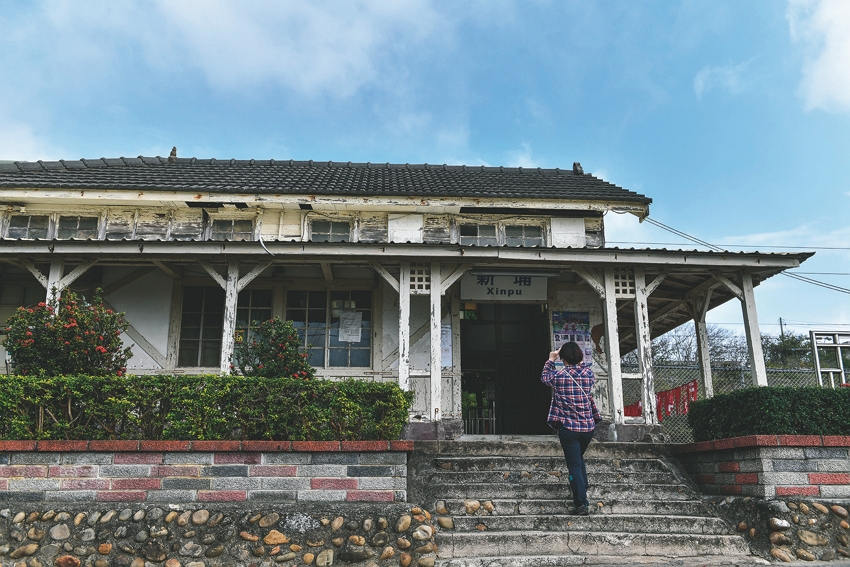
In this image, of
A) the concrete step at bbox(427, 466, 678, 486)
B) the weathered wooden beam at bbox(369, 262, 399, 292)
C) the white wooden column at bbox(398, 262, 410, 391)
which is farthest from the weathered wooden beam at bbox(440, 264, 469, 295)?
the concrete step at bbox(427, 466, 678, 486)

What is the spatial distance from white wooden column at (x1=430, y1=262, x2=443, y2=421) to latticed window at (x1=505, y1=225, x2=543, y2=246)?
9.29 ft

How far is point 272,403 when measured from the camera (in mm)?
6320

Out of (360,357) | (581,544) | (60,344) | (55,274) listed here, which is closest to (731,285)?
(581,544)

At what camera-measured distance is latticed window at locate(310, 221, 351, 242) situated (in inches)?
466

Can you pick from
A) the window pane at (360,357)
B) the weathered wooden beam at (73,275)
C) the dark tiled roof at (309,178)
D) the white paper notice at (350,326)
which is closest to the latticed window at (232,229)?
the dark tiled roof at (309,178)

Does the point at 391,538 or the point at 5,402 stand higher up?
the point at 5,402

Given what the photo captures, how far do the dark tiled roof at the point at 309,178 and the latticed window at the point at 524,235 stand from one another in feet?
1.99

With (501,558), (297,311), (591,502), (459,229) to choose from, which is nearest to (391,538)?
(501,558)

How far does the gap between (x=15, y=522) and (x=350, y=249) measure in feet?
16.4

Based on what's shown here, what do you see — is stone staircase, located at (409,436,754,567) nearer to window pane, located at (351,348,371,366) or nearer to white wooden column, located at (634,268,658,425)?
white wooden column, located at (634,268,658,425)

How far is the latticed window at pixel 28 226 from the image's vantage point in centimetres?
1164

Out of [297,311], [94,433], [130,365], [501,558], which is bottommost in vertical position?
[501,558]

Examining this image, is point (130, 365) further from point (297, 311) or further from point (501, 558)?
point (501, 558)

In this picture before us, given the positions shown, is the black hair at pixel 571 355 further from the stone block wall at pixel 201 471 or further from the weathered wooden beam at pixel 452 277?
the weathered wooden beam at pixel 452 277
